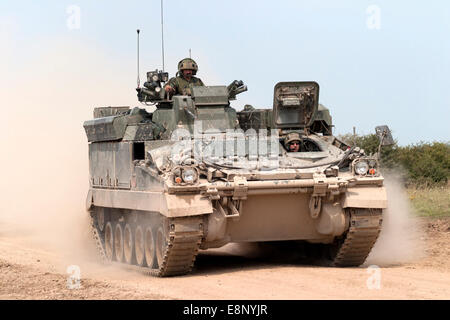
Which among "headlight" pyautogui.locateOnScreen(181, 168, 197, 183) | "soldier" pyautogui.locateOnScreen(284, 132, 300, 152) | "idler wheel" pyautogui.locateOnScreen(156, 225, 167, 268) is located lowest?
"idler wheel" pyautogui.locateOnScreen(156, 225, 167, 268)

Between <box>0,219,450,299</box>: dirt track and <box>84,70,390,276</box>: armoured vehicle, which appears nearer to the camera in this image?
<box>0,219,450,299</box>: dirt track

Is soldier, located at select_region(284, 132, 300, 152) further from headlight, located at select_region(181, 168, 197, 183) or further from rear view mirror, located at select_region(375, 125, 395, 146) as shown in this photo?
headlight, located at select_region(181, 168, 197, 183)

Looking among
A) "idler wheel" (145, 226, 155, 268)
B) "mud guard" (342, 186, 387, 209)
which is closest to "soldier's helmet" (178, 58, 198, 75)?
"idler wheel" (145, 226, 155, 268)

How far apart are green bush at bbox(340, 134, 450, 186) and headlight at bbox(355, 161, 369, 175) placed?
17.8 metres

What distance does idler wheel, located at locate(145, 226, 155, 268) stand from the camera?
15.4 meters

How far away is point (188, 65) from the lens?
59.6 feet

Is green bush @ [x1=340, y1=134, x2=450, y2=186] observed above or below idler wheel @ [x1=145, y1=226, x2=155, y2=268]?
below

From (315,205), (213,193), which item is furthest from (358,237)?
(213,193)

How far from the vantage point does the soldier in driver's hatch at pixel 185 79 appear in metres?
18.0

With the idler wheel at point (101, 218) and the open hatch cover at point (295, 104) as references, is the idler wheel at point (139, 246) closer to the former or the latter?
the idler wheel at point (101, 218)
